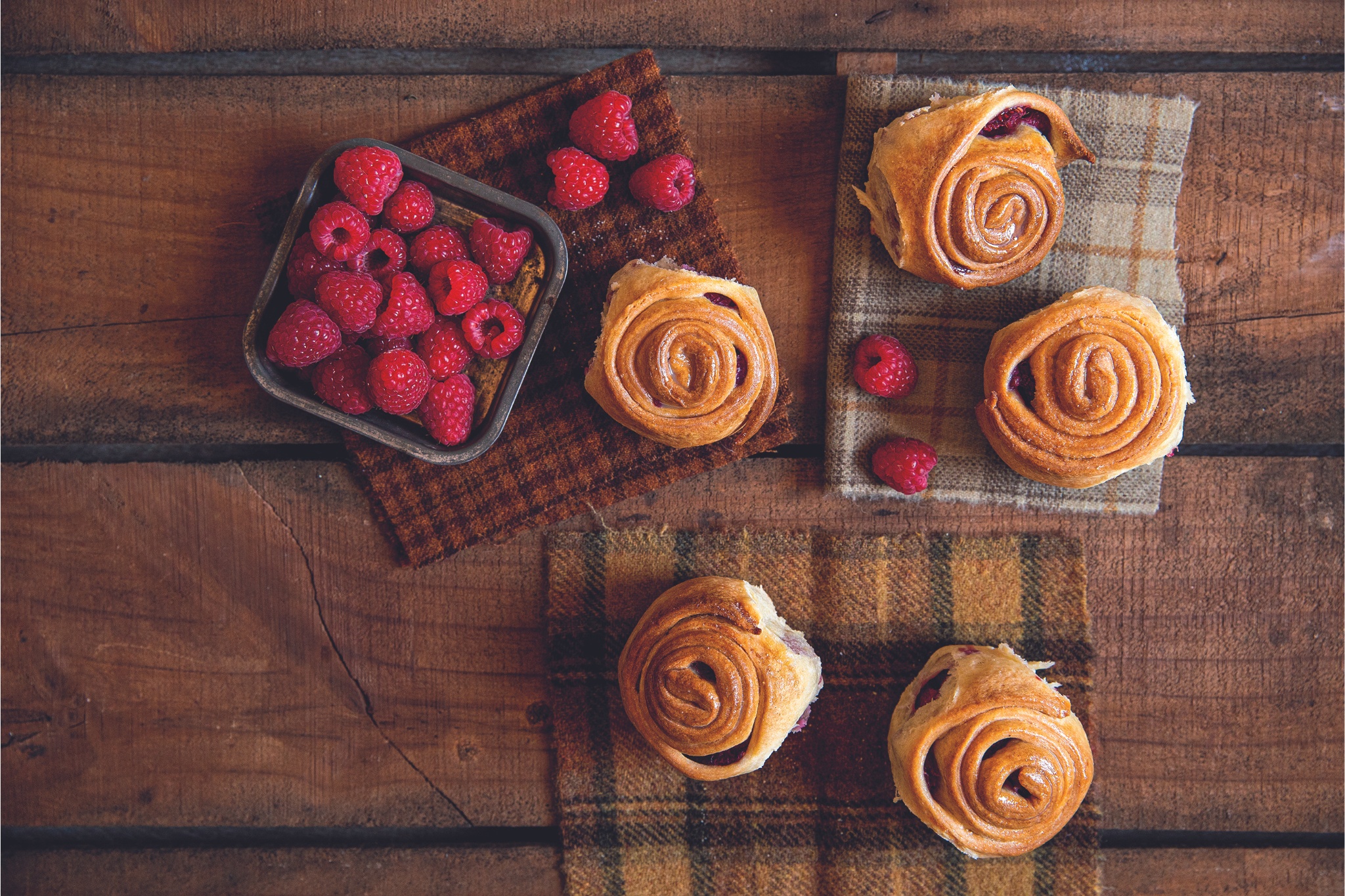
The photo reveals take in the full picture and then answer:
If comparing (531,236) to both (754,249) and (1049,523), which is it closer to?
(754,249)

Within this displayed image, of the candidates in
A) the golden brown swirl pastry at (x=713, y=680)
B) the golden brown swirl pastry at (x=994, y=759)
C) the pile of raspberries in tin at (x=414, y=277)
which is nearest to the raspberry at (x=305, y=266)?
the pile of raspberries in tin at (x=414, y=277)

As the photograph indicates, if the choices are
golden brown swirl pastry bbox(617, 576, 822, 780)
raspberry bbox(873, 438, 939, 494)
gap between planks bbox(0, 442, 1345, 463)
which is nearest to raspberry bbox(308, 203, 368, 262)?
gap between planks bbox(0, 442, 1345, 463)

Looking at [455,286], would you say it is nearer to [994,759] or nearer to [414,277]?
[414,277]

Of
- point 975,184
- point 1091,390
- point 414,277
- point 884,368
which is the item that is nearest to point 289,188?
point 414,277

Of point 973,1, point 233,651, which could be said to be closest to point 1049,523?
point 973,1

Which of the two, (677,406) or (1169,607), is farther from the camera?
(1169,607)

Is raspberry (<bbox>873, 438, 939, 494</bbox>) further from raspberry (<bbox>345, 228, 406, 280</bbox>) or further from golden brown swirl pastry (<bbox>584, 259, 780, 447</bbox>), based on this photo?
raspberry (<bbox>345, 228, 406, 280</bbox>)

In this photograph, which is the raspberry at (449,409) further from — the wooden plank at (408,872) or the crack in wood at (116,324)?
the wooden plank at (408,872)
